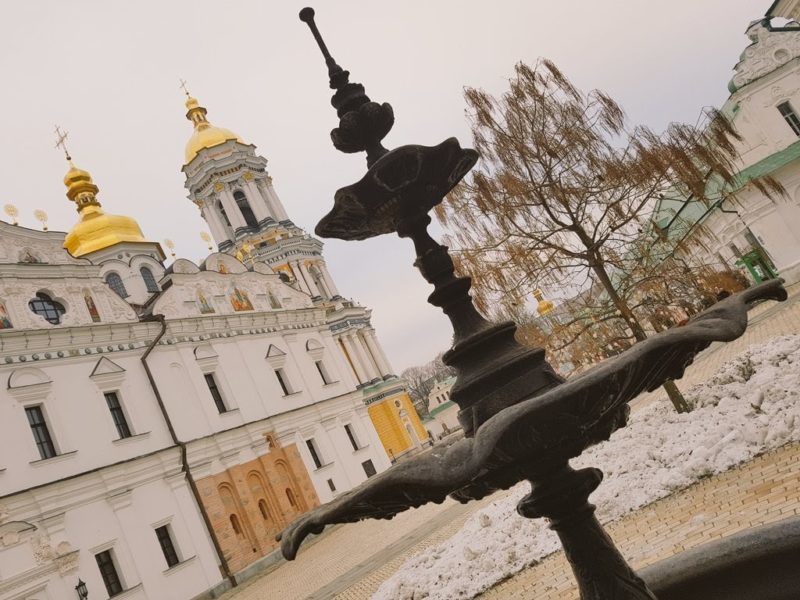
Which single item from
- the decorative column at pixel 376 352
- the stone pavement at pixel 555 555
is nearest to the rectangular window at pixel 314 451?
the stone pavement at pixel 555 555

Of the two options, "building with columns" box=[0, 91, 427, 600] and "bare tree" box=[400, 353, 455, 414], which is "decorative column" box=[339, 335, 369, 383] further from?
"bare tree" box=[400, 353, 455, 414]

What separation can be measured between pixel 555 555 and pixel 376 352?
37.1 meters

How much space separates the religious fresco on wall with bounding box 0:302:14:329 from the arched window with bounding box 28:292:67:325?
3.00 feet

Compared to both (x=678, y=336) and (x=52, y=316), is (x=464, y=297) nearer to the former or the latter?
(x=678, y=336)

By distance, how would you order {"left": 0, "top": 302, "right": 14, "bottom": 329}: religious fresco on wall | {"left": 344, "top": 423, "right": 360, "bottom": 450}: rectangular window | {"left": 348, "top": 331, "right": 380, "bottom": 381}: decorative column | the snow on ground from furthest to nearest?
{"left": 348, "top": 331, "right": 380, "bottom": 381}: decorative column
{"left": 344, "top": 423, "right": 360, "bottom": 450}: rectangular window
{"left": 0, "top": 302, "right": 14, "bottom": 329}: religious fresco on wall
the snow on ground

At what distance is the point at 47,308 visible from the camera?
726 inches

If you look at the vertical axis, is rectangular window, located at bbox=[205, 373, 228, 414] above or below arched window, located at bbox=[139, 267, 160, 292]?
below

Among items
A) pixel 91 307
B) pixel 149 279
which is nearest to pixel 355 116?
pixel 91 307

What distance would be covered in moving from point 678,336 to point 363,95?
2.53m

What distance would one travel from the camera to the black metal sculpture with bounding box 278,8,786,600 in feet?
7.43

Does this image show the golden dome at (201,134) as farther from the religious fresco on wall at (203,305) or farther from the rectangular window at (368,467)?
the rectangular window at (368,467)

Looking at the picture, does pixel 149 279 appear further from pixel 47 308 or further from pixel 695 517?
pixel 695 517

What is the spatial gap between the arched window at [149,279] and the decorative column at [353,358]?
1412 centimetres

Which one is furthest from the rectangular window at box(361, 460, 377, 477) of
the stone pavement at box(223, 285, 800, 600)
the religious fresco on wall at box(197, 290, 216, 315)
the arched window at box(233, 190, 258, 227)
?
the arched window at box(233, 190, 258, 227)
